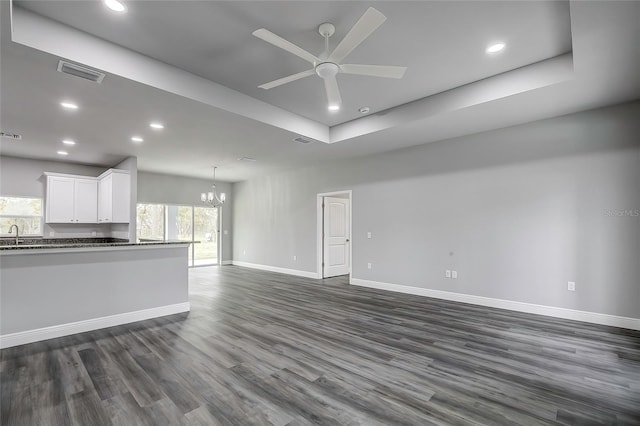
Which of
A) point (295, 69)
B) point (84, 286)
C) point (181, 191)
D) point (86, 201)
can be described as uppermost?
point (295, 69)

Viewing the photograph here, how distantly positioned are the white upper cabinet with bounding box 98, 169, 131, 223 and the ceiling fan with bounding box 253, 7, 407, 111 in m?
5.43

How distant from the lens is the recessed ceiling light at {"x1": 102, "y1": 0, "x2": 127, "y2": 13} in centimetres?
243

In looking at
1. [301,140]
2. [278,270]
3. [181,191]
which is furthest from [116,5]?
[181,191]

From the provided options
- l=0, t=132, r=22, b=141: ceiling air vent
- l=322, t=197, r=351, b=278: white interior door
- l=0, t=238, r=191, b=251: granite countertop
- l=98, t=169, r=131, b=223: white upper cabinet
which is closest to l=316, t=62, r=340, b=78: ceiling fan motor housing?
l=0, t=238, r=191, b=251: granite countertop

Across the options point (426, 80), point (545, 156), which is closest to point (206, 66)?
point (426, 80)

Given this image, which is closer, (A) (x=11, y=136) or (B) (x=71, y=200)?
(A) (x=11, y=136)

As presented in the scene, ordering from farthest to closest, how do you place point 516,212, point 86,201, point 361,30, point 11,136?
1. point 86,201
2. point 11,136
3. point 516,212
4. point 361,30

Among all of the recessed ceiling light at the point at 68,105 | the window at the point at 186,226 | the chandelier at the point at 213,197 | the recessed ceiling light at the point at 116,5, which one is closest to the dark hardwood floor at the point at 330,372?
the recessed ceiling light at the point at 68,105

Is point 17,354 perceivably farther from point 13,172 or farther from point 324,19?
point 13,172

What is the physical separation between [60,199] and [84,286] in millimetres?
4081

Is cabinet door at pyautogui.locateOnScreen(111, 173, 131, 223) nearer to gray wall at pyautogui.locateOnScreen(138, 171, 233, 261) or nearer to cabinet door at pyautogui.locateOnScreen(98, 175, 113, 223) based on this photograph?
cabinet door at pyautogui.locateOnScreen(98, 175, 113, 223)

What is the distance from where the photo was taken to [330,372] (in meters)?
2.68

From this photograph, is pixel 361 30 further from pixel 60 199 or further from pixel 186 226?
pixel 186 226

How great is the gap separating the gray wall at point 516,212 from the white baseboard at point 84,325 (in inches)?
149
